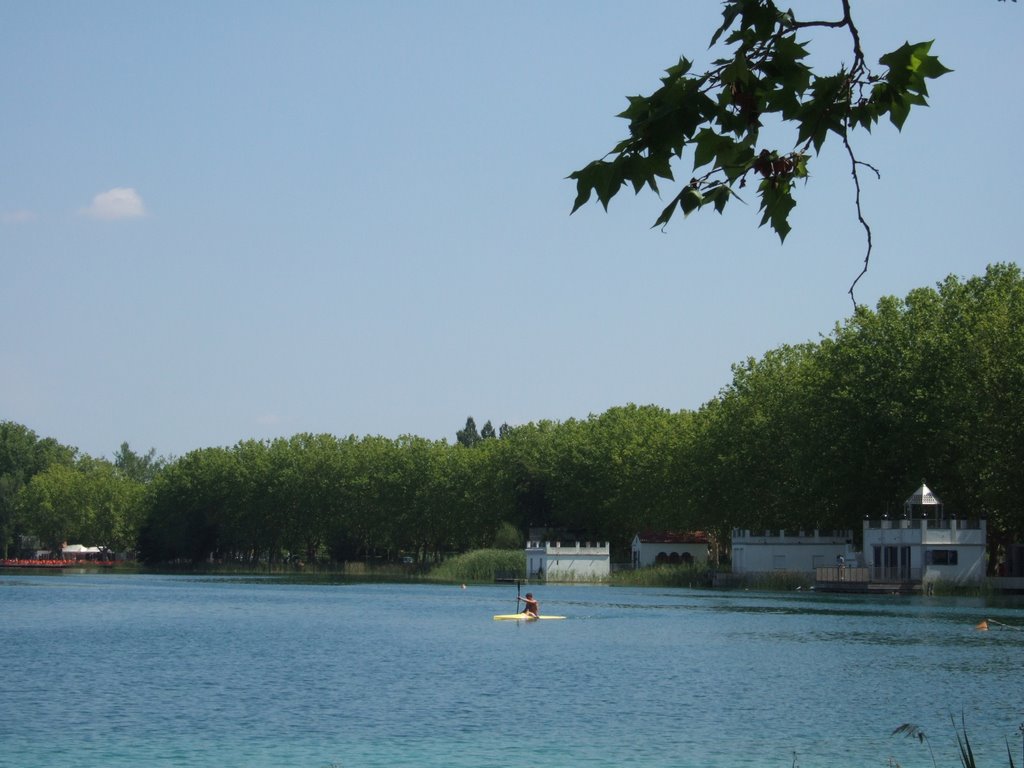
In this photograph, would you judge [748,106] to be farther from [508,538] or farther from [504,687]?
[508,538]

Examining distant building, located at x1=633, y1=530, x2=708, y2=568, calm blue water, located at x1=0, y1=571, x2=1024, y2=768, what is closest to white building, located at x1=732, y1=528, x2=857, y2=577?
distant building, located at x1=633, y1=530, x2=708, y2=568

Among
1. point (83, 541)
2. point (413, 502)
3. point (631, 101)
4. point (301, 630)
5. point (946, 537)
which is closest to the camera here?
point (631, 101)

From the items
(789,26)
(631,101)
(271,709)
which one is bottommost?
(271,709)

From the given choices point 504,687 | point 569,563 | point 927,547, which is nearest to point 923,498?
point 927,547

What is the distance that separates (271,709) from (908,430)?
61.9 metres

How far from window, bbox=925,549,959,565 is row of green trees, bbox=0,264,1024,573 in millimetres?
3943

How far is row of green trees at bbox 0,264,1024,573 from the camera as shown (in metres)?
85.9

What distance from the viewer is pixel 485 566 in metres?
125

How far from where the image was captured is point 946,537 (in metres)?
83.9

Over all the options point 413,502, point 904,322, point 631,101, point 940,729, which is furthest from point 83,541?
point 631,101

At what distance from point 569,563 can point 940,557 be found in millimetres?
40803

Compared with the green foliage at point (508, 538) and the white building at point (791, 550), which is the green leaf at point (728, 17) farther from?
the green foliage at point (508, 538)

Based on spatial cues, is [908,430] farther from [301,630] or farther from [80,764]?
[80,764]

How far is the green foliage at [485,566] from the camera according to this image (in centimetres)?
12271
